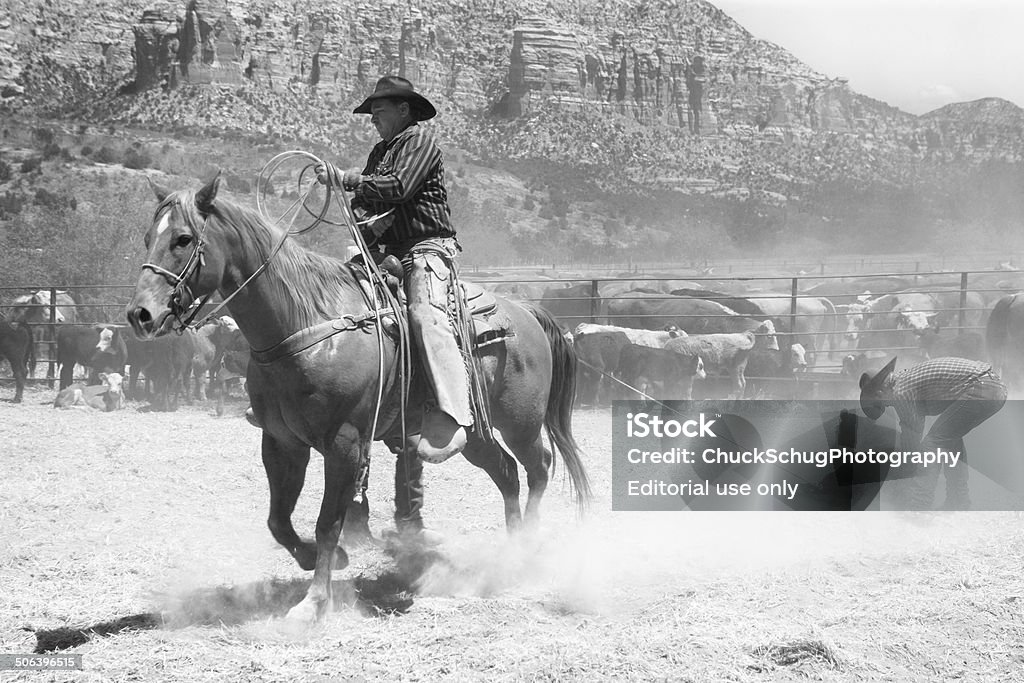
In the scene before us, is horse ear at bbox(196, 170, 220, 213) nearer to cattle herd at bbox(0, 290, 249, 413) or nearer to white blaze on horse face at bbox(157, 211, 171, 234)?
white blaze on horse face at bbox(157, 211, 171, 234)

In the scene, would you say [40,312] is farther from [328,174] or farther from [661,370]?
[328,174]

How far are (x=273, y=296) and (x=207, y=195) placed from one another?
0.52 meters

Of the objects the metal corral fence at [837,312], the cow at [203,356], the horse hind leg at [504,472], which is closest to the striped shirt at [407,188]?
the horse hind leg at [504,472]

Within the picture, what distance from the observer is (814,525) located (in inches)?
253

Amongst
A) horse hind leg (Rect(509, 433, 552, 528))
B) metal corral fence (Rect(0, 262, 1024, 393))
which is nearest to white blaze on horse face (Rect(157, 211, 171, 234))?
horse hind leg (Rect(509, 433, 552, 528))

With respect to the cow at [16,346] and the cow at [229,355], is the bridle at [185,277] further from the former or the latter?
the cow at [16,346]

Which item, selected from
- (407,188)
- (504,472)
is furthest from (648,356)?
(407,188)

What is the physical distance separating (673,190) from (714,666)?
68.4 metres

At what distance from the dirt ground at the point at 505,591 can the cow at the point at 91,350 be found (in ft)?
23.9

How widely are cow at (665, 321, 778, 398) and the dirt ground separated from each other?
6.66m

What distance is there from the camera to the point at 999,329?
12.5 meters

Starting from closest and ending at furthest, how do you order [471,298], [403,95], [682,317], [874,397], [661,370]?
[403,95]
[471,298]
[874,397]
[661,370]
[682,317]

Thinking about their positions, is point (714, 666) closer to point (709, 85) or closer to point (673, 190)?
point (673, 190)

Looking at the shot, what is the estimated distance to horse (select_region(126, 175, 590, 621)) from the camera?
3.84 metres
